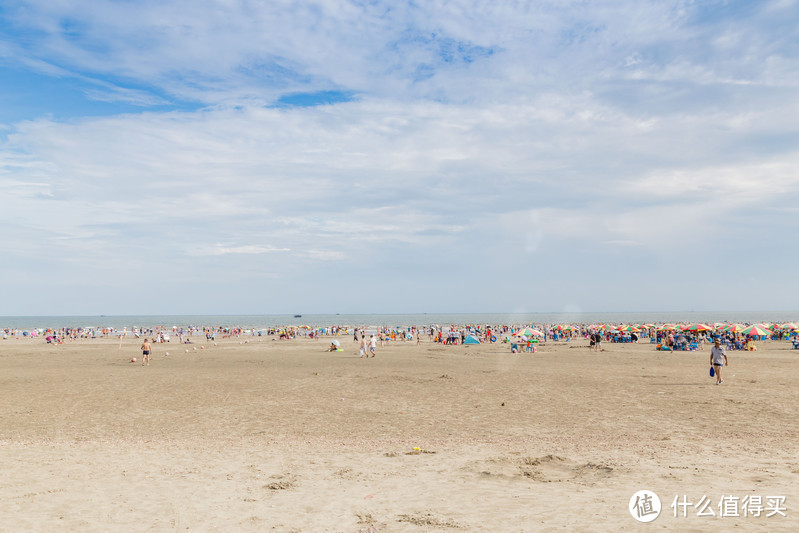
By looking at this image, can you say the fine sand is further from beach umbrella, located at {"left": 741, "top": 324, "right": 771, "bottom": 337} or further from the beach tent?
the beach tent

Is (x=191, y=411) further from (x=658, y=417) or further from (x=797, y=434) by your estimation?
(x=797, y=434)

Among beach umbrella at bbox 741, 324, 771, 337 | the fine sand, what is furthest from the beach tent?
the fine sand

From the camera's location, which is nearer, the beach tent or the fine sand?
the fine sand

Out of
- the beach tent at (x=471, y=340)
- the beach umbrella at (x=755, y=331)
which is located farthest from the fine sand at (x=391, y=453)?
the beach tent at (x=471, y=340)

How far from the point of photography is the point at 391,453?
10.4m

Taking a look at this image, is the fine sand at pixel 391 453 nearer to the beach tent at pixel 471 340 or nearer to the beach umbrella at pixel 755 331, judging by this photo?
the beach umbrella at pixel 755 331

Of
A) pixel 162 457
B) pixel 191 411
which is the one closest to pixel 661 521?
pixel 162 457

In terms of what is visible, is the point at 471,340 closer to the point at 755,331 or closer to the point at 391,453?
the point at 755,331

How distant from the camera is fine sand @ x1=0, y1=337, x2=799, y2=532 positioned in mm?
6961

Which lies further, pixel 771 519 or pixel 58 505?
pixel 58 505

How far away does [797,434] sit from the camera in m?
11.5

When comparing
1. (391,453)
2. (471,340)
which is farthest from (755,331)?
(391,453)

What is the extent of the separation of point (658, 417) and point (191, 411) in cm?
1307

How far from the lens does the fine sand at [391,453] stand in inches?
274
